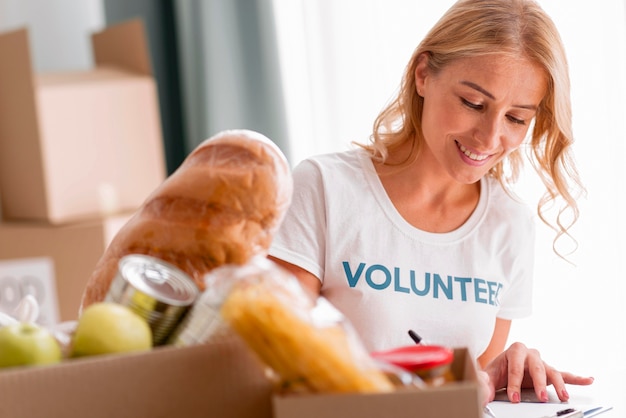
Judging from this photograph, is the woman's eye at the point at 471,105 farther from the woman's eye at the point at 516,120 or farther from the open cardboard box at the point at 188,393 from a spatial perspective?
the open cardboard box at the point at 188,393

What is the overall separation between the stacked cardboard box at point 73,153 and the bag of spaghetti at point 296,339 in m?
2.09

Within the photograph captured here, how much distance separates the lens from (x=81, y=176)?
2.74m

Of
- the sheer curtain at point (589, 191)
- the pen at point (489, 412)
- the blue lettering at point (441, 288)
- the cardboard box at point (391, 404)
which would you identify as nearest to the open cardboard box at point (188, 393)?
the cardboard box at point (391, 404)

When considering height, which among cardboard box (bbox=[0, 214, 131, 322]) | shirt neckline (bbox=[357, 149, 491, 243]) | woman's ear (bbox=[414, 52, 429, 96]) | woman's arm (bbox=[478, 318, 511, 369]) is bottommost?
cardboard box (bbox=[0, 214, 131, 322])

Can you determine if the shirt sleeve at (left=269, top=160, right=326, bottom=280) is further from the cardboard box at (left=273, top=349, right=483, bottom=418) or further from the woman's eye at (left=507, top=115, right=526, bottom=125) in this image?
the cardboard box at (left=273, top=349, right=483, bottom=418)

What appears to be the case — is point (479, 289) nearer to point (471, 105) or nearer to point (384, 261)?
point (384, 261)

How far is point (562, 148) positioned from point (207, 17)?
164cm

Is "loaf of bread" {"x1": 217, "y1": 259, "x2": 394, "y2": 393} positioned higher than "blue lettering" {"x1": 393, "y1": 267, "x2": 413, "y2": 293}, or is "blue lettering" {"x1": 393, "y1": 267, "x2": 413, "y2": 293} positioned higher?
"loaf of bread" {"x1": 217, "y1": 259, "x2": 394, "y2": 393}

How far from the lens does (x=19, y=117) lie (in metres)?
2.70

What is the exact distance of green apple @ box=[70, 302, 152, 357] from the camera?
0.75 meters

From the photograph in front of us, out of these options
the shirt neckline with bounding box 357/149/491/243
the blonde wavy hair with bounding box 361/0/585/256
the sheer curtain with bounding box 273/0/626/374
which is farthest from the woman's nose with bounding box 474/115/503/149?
the sheer curtain with bounding box 273/0/626/374

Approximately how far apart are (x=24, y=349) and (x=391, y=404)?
322 mm

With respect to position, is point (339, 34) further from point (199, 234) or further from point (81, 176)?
point (199, 234)

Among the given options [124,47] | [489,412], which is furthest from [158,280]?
[124,47]
